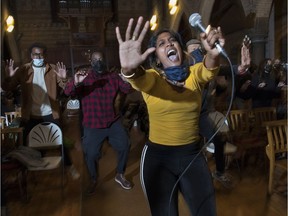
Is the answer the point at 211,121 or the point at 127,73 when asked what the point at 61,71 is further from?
the point at 127,73

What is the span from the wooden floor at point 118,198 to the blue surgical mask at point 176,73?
4.22 feet

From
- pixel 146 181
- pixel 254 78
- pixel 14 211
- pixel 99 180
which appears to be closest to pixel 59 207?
pixel 14 211

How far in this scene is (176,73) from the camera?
3.60 ft

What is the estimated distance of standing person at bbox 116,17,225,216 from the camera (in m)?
1.11

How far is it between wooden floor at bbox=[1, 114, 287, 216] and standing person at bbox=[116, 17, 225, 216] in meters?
1.02

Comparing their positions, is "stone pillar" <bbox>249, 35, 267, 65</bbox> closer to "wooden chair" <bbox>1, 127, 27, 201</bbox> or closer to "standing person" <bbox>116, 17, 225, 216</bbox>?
"wooden chair" <bbox>1, 127, 27, 201</bbox>

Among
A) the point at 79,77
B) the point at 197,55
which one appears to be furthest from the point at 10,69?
the point at 197,55

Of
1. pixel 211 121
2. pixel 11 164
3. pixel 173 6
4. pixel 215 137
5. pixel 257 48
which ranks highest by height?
pixel 173 6

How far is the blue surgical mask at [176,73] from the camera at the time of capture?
1098mm

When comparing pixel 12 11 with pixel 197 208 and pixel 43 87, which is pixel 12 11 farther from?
pixel 197 208

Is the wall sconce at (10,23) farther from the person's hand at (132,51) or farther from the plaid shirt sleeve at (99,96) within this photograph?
the person's hand at (132,51)

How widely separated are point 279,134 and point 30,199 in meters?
2.04

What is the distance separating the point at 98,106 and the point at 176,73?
4.68 feet

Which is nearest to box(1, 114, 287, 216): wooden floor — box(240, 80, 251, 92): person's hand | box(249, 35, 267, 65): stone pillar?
box(240, 80, 251, 92): person's hand
